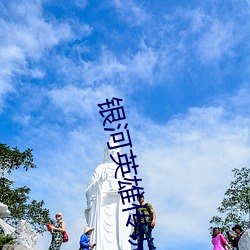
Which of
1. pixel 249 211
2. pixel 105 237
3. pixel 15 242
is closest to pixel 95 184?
pixel 105 237

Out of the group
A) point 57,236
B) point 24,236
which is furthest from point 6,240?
point 57,236

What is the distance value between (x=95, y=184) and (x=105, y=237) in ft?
5.73

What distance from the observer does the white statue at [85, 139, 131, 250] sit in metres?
13.9

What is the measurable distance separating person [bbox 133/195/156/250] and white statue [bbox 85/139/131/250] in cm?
484

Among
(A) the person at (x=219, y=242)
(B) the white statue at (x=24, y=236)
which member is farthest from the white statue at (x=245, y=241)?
(B) the white statue at (x=24, y=236)

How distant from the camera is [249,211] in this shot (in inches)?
673

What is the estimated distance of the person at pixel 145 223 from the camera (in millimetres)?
9109

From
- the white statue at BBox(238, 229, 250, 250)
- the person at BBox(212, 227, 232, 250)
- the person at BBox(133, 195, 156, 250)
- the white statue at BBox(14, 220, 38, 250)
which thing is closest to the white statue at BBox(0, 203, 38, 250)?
the white statue at BBox(14, 220, 38, 250)

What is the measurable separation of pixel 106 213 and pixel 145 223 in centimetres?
544

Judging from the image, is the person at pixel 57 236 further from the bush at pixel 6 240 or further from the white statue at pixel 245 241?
the white statue at pixel 245 241

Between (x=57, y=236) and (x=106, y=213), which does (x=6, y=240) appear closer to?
(x=57, y=236)

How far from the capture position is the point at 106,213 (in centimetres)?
1437

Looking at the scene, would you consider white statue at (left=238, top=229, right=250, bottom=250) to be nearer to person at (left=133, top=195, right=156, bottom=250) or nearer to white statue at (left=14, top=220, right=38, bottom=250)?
person at (left=133, top=195, right=156, bottom=250)

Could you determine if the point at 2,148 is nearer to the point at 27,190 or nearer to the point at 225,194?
the point at 27,190
